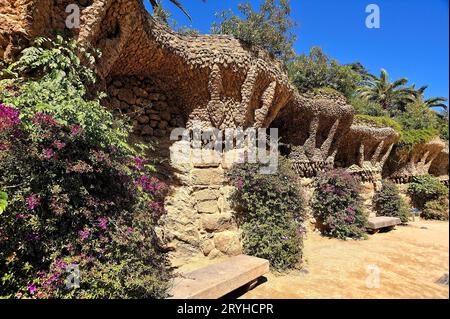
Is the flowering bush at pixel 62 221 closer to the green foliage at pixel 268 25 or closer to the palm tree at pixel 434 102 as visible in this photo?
the green foliage at pixel 268 25

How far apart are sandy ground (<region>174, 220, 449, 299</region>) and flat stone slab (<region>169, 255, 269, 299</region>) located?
1.09 ft

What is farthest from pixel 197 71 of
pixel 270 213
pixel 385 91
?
pixel 385 91

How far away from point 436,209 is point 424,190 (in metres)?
0.98

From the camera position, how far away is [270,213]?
495 centimetres

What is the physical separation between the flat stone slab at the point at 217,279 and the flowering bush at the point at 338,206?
421cm

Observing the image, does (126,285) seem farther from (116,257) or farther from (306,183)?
(306,183)

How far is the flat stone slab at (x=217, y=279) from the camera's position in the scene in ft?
9.52

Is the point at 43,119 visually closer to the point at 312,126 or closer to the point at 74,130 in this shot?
the point at 74,130

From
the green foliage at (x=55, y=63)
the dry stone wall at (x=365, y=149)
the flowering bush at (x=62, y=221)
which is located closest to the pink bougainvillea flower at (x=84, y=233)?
the flowering bush at (x=62, y=221)

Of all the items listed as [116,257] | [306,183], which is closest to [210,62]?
[116,257]

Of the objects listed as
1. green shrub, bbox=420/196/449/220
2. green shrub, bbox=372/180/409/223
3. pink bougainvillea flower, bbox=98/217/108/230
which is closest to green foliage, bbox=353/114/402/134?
green shrub, bbox=372/180/409/223

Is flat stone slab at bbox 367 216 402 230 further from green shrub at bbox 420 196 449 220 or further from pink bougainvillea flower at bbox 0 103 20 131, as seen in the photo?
pink bougainvillea flower at bbox 0 103 20 131

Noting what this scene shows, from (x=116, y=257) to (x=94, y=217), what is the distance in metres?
0.45

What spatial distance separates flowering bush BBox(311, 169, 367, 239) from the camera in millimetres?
7345
